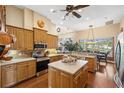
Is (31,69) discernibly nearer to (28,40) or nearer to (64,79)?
(28,40)

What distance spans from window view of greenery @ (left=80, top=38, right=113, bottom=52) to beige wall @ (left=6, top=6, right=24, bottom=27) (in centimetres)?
608

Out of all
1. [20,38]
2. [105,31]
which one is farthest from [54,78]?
[105,31]

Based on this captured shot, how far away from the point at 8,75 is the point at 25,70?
677 mm

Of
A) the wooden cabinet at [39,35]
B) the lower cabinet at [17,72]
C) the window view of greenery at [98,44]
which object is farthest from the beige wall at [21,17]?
the window view of greenery at [98,44]

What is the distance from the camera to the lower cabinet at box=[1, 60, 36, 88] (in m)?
2.87

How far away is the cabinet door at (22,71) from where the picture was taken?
329cm

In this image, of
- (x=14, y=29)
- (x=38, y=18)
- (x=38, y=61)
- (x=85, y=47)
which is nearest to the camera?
(x=14, y=29)

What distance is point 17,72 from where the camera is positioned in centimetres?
325

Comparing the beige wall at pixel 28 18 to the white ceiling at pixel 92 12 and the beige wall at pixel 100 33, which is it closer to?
the white ceiling at pixel 92 12

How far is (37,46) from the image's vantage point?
14.2ft

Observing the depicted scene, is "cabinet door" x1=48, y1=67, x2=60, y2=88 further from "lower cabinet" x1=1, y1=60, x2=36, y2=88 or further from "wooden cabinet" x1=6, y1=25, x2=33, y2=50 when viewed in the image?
"wooden cabinet" x1=6, y1=25, x2=33, y2=50
